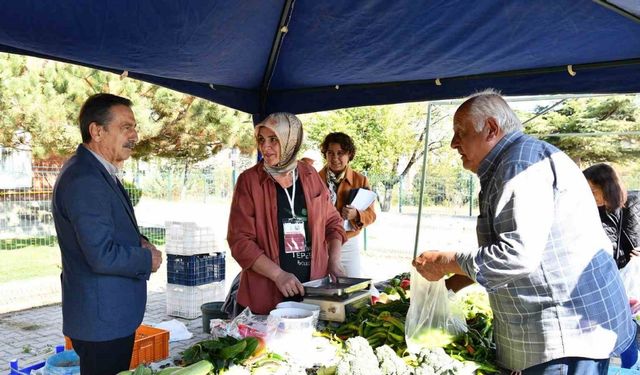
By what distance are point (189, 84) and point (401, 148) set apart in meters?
20.7

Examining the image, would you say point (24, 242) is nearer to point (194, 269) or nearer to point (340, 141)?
point (194, 269)

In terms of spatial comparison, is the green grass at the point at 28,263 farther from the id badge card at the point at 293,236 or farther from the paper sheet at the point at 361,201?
the id badge card at the point at 293,236

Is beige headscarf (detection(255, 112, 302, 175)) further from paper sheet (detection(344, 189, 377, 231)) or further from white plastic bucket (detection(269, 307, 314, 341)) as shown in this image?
paper sheet (detection(344, 189, 377, 231))

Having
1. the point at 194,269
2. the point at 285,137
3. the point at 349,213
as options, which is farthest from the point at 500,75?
the point at 194,269

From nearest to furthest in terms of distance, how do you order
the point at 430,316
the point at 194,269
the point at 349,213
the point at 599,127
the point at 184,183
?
the point at 430,316 → the point at 349,213 → the point at 194,269 → the point at 184,183 → the point at 599,127

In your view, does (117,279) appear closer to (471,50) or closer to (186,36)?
(186,36)

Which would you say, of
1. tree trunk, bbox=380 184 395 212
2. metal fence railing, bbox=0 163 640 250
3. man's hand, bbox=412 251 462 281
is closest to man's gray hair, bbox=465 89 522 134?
man's hand, bbox=412 251 462 281

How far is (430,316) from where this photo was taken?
2.05 metres

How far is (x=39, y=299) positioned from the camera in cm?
716

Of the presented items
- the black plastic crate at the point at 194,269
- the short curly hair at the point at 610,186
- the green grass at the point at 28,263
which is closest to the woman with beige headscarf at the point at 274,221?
the short curly hair at the point at 610,186

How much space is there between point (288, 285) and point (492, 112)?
116 cm

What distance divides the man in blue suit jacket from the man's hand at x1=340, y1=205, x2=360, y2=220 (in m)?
2.01

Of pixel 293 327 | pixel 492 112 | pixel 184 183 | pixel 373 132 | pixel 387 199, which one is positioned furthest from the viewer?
pixel 373 132

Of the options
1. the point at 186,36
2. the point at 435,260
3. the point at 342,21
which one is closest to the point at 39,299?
the point at 186,36
